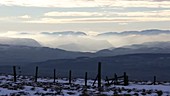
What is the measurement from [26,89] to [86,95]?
7.02 m

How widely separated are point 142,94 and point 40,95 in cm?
685

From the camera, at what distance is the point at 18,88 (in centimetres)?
4003

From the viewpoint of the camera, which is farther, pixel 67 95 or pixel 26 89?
pixel 26 89

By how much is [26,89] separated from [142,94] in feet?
28.9

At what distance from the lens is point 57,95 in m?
34.2

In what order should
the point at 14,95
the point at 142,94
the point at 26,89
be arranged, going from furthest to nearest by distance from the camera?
the point at 26,89 → the point at 142,94 → the point at 14,95

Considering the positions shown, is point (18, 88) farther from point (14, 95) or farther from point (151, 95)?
point (151, 95)

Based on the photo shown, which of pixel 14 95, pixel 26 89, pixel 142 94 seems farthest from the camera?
pixel 26 89

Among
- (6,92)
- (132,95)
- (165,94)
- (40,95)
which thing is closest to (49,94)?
(40,95)

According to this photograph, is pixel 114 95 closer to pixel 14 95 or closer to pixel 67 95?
pixel 67 95

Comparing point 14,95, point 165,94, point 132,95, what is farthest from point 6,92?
point 165,94

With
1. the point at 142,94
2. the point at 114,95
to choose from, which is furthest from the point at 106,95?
the point at 142,94

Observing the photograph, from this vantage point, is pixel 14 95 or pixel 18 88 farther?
pixel 18 88

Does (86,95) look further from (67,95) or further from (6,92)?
(6,92)
